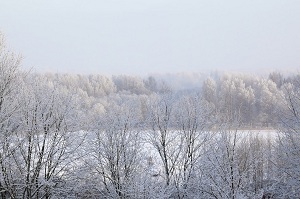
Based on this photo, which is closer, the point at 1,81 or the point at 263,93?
the point at 1,81

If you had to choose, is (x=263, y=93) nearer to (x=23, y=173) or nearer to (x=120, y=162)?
(x=120, y=162)

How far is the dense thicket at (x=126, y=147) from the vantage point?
14930 millimetres

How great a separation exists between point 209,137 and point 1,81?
1303 centimetres

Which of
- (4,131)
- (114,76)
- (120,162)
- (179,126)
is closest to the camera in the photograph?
(4,131)

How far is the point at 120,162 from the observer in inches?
846

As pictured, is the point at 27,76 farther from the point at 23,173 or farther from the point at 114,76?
the point at 114,76

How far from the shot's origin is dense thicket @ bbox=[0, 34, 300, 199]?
588 inches

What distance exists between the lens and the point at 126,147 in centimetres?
2175

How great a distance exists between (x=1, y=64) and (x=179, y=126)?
13.3 m

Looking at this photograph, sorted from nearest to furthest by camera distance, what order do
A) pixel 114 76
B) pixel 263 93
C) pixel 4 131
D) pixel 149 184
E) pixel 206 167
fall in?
pixel 4 131 → pixel 149 184 → pixel 206 167 → pixel 263 93 → pixel 114 76

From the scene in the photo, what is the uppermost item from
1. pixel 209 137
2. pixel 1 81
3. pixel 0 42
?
pixel 0 42

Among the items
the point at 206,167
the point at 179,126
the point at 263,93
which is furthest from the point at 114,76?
the point at 206,167

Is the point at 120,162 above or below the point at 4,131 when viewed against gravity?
below

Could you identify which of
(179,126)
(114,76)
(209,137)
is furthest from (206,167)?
(114,76)
